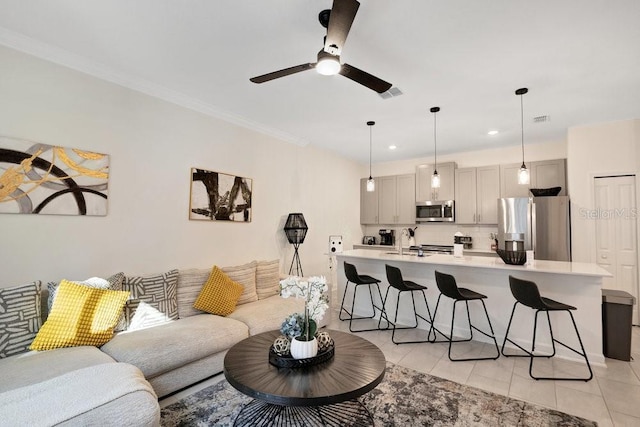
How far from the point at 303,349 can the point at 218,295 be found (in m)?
1.60

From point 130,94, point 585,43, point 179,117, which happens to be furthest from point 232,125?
point 585,43

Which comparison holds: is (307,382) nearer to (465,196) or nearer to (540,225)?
(540,225)

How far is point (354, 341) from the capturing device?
2332mm

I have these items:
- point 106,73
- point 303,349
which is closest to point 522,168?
point 303,349

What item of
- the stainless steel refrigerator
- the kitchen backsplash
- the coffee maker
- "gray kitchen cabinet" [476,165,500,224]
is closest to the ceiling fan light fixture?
the stainless steel refrigerator

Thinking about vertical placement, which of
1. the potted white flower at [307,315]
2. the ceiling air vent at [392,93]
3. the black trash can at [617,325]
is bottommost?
the black trash can at [617,325]

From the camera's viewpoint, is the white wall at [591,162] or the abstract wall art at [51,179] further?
the white wall at [591,162]

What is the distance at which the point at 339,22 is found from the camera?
1766mm

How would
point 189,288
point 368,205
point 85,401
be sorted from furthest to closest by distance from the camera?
point 368,205 → point 189,288 → point 85,401

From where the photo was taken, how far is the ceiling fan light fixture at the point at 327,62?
199 centimetres

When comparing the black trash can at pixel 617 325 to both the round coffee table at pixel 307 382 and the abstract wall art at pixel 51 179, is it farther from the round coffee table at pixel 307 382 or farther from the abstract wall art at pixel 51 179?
the abstract wall art at pixel 51 179

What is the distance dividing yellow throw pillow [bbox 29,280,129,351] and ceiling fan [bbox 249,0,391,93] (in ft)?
7.02

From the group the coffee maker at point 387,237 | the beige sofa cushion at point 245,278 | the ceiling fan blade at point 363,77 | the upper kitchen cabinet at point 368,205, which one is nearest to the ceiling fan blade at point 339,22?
the ceiling fan blade at point 363,77

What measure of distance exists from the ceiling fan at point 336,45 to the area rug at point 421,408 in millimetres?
2423
